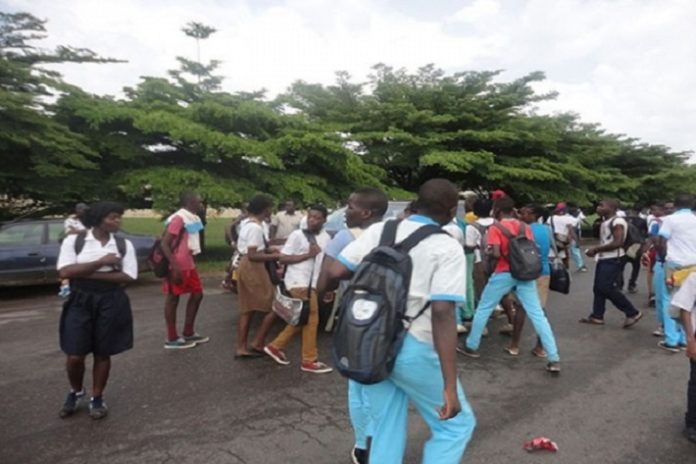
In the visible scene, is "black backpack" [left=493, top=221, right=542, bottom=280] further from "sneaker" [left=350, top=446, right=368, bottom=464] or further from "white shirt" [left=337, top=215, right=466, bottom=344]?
"white shirt" [left=337, top=215, right=466, bottom=344]

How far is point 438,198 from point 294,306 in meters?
2.64

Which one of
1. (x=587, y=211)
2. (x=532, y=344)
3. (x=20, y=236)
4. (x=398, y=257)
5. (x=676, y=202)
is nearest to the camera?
(x=398, y=257)

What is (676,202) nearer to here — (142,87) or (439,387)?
(439,387)

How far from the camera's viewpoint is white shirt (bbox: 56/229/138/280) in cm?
347

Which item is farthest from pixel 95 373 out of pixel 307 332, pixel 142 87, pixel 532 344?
pixel 142 87

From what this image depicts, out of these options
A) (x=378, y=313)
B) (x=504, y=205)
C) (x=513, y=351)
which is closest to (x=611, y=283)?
(x=513, y=351)

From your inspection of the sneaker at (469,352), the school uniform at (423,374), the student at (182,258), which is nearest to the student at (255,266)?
the student at (182,258)

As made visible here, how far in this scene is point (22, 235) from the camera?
8453 mm

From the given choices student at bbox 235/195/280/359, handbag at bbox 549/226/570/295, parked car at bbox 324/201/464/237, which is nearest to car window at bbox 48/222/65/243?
parked car at bbox 324/201/464/237

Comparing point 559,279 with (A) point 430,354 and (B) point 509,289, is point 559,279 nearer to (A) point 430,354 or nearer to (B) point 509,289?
(B) point 509,289

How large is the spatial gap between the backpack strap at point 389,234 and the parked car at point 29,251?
27.4 feet

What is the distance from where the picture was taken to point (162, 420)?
3.66m

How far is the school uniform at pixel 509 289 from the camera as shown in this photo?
15.2 ft

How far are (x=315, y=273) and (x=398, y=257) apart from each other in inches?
108
